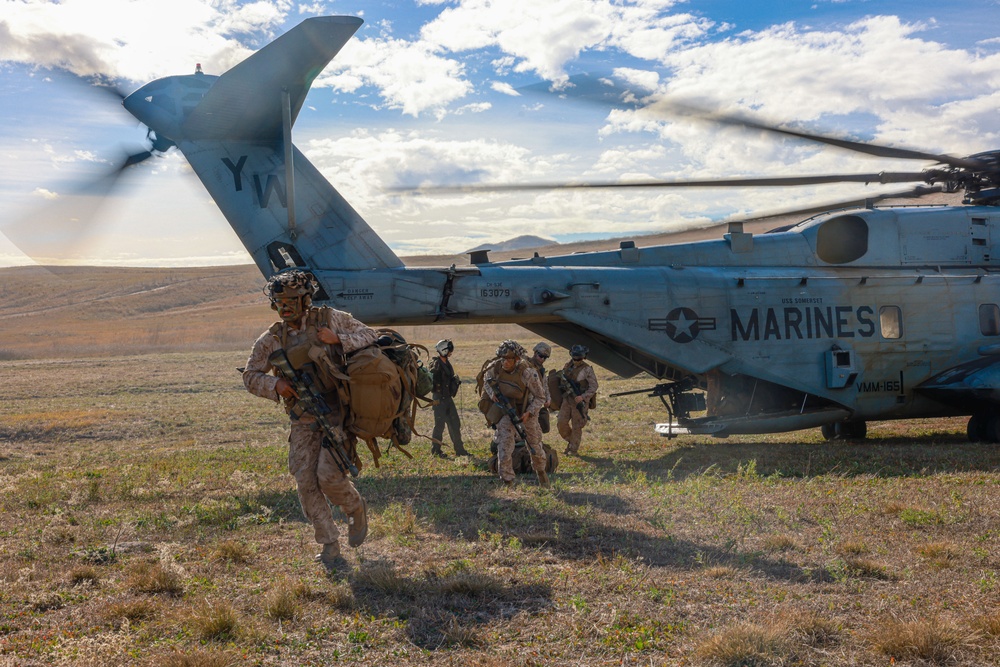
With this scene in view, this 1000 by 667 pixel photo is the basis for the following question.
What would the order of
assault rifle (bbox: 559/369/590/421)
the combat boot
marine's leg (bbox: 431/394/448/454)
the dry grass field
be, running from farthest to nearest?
marine's leg (bbox: 431/394/448/454) → assault rifle (bbox: 559/369/590/421) → the combat boot → the dry grass field

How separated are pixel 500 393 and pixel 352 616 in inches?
189

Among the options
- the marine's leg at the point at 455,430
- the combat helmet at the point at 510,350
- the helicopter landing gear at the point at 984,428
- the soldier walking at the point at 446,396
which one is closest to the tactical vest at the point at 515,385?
the combat helmet at the point at 510,350

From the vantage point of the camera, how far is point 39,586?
552cm

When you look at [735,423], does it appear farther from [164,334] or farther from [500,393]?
[164,334]

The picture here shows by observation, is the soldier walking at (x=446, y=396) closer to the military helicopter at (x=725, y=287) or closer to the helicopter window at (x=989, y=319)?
the military helicopter at (x=725, y=287)

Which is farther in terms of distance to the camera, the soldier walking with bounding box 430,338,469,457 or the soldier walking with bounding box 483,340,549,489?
the soldier walking with bounding box 430,338,469,457

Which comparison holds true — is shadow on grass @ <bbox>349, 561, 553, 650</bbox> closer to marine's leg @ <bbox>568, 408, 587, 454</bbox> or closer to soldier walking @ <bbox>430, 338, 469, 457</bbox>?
marine's leg @ <bbox>568, 408, 587, 454</bbox>

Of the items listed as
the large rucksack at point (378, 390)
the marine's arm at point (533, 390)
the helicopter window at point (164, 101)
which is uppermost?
the helicopter window at point (164, 101)

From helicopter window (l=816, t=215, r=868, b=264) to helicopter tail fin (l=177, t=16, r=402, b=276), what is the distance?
Answer: 748 centimetres

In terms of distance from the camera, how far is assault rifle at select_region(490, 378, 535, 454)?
9320 mm

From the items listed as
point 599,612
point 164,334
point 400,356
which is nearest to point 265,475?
point 400,356

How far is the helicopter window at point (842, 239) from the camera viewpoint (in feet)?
43.4

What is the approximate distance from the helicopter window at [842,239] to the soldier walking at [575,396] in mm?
4755

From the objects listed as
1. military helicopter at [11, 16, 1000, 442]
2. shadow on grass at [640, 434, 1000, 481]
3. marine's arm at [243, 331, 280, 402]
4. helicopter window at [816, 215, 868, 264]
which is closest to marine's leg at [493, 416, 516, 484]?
shadow on grass at [640, 434, 1000, 481]
